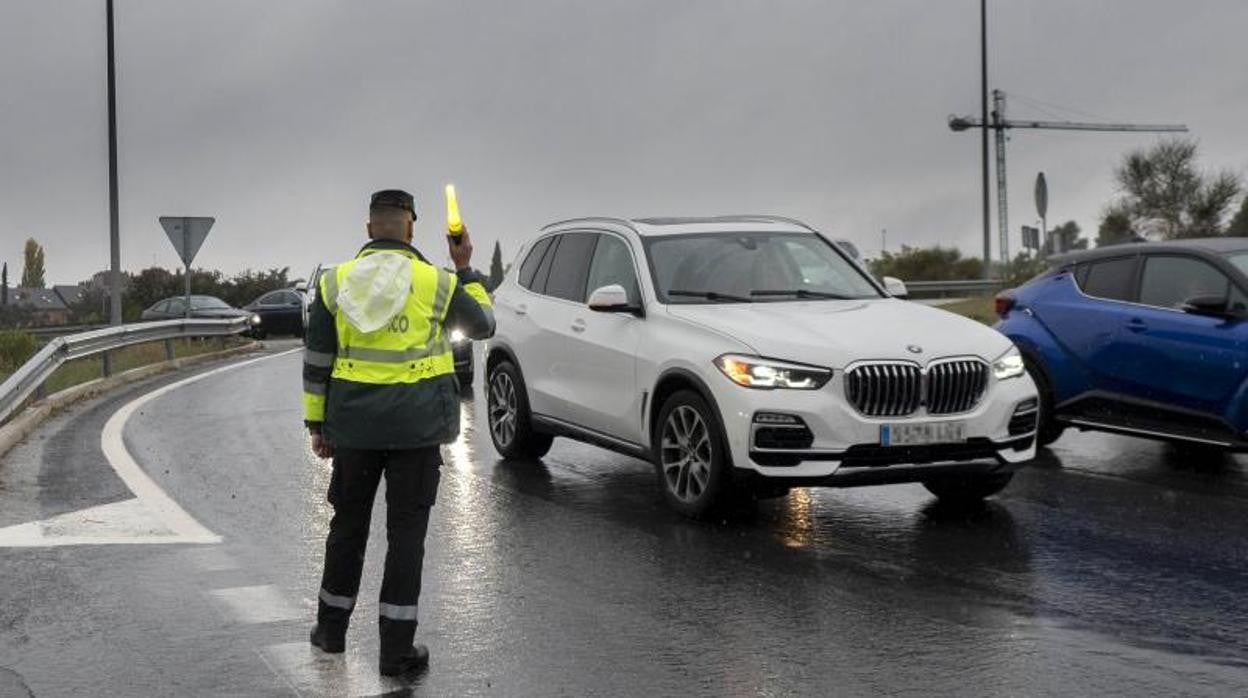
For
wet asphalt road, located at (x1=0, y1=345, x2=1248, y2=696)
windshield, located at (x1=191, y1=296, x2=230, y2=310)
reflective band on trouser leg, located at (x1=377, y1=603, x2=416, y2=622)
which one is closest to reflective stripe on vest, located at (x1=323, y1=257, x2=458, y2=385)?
reflective band on trouser leg, located at (x1=377, y1=603, x2=416, y2=622)

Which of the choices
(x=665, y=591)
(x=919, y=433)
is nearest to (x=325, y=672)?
(x=665, y=591)

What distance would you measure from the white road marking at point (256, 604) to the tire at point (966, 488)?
12.9 feet

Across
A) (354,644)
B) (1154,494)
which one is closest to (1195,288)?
(1154,494)

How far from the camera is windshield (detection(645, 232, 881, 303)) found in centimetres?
1045

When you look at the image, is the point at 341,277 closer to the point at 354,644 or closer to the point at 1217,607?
the point at 354,644

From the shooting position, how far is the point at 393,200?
6586 millimetres

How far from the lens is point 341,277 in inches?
257

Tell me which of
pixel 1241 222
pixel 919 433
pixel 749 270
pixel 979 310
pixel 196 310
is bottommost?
pixel 919 433

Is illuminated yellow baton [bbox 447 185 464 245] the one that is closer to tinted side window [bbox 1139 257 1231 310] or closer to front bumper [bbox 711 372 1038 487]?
front bumper [bbox 711 372 1038 487]

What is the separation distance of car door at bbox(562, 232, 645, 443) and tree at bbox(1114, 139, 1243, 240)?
4512 cm

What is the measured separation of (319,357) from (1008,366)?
441cm

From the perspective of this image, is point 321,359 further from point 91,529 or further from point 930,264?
point 930,264

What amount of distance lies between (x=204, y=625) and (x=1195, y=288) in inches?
287

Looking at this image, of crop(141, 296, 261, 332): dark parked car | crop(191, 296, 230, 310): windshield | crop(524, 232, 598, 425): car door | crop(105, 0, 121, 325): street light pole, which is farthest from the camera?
crop(191, 296, 230, 310): windshield
